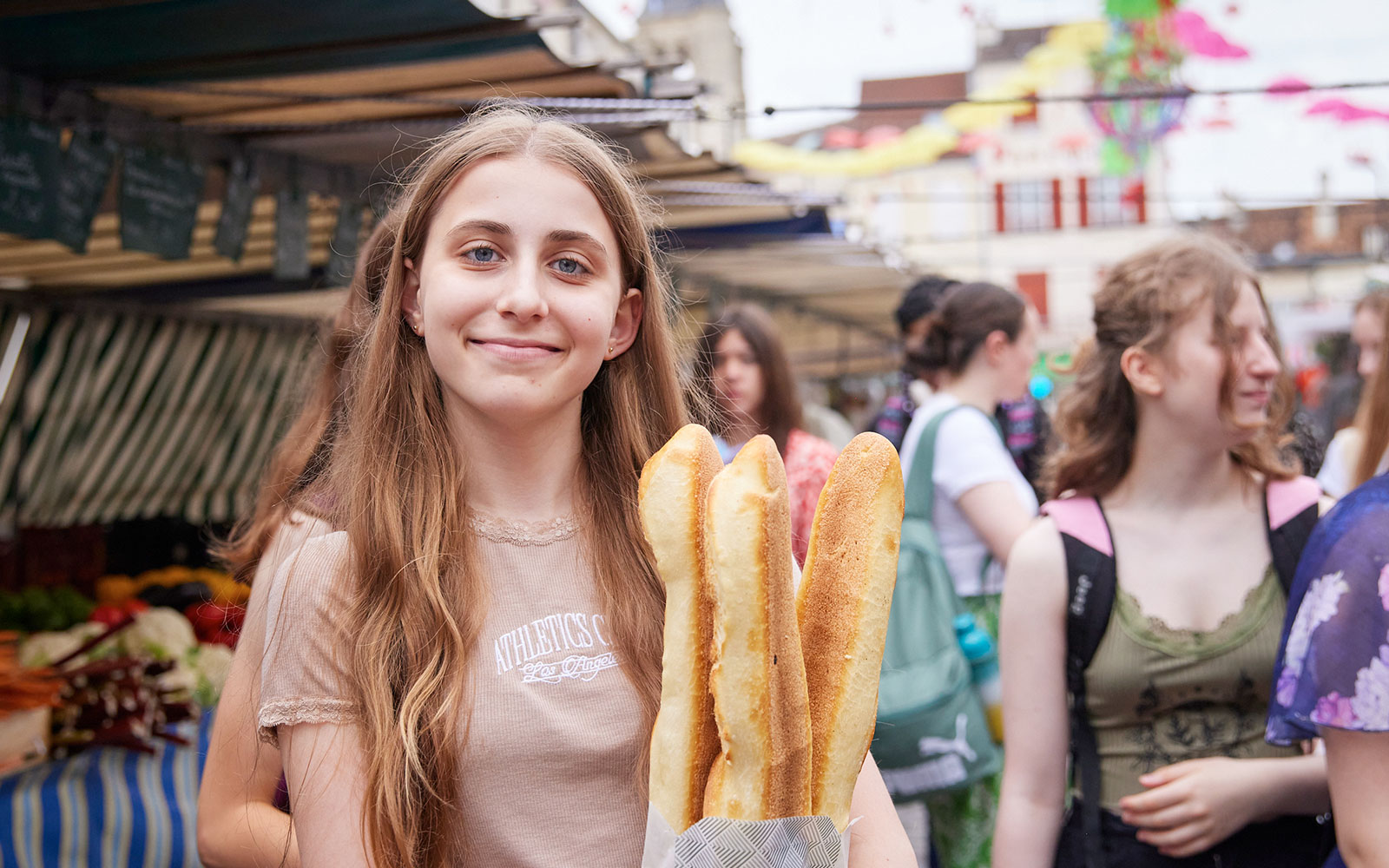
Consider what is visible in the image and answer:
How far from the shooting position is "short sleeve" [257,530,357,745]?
1246 mm

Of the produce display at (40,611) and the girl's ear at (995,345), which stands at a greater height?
the girl's ear at (995,345)

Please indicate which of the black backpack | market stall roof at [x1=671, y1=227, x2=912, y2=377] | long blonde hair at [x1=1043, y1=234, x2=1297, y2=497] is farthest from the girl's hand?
market stall roof at [x1=671, y1=227, x2=912, y2=377]

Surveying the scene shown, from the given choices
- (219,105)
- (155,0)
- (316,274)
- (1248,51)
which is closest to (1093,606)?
(155,0)

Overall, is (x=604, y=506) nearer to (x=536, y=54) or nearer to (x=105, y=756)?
(x=536, y=54)

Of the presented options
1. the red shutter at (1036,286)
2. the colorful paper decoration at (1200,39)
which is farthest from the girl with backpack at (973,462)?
the red shutter at (1036,286)

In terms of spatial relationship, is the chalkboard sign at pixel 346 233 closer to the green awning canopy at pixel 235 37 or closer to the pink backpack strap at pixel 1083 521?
the green awning canopy at pixel 235 37

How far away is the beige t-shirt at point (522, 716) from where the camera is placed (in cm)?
126

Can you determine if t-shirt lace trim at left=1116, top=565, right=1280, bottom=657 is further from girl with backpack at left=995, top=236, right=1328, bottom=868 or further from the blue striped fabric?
the blue striped fabric

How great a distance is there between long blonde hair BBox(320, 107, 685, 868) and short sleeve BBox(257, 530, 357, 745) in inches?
0.7

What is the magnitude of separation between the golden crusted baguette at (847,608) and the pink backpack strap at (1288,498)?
1.40 meters

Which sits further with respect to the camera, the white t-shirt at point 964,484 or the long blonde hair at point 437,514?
the white t-shirt at point 964,484

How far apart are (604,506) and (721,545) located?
0.55 metres

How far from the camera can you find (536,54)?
3.61m

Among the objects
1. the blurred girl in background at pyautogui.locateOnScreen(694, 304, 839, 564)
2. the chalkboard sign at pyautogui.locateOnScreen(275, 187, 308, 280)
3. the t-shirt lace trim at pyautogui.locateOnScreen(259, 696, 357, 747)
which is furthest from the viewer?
the chalkboard sign at pyautogui.locateOnScreen(275, 187, 308, 280)
